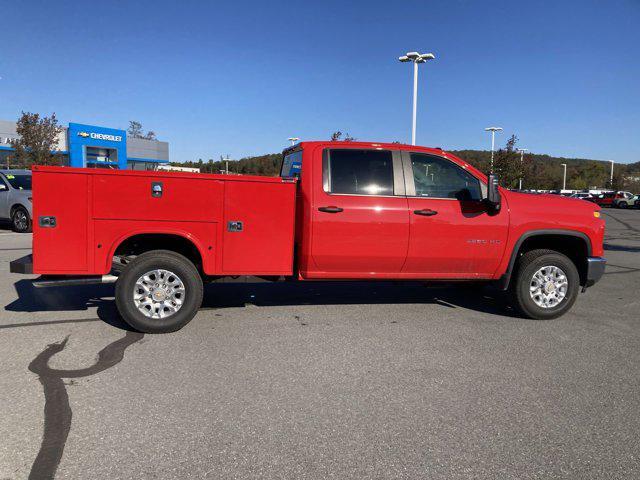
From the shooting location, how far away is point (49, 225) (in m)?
4.80

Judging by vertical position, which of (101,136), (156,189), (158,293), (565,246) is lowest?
(158,293)

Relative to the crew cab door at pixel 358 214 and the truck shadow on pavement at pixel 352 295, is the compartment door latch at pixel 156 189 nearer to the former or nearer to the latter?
the crew cab door at pixel 358 214

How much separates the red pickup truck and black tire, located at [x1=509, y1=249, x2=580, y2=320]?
0.05 ft

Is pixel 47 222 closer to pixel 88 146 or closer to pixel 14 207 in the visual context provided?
pixel 14 207

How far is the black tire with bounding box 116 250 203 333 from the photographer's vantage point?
4.97 m

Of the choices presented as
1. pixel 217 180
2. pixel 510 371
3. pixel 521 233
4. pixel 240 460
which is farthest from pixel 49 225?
pixel 521 233

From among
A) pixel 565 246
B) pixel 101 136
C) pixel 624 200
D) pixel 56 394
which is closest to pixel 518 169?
pixel 624 200

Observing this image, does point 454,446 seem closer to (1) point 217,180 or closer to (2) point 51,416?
(2) point 51,416

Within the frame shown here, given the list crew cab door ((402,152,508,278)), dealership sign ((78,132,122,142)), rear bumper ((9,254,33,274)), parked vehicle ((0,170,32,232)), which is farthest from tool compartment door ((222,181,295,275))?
dealership sign ((78,132,122,142))

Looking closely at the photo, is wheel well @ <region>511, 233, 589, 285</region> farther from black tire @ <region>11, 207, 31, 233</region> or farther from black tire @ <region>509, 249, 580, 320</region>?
black tire @ <region>11, 207, 31, 233</region>

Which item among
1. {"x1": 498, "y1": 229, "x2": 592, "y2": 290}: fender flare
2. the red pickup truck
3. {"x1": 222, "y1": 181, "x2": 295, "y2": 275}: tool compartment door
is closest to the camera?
the red pickup truck

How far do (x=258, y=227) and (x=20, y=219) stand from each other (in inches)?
476

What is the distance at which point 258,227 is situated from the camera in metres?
5.22

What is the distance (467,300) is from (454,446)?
4.15 meters
